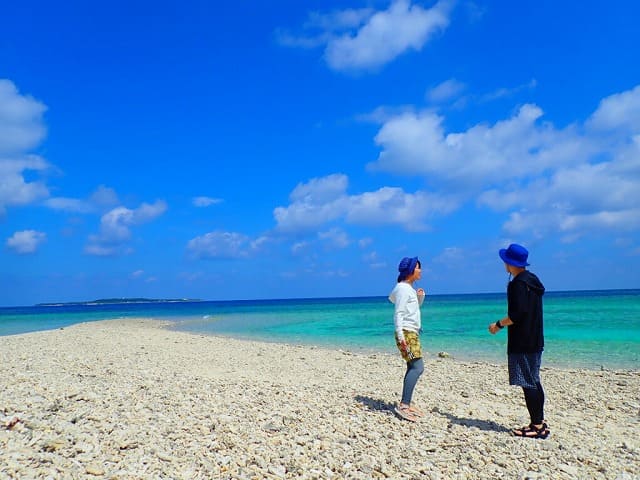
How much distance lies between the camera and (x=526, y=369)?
5.49 m

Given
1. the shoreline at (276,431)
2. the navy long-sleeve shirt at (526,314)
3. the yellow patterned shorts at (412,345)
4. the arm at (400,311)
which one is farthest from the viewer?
the yellow patterned shorts at (412,345)

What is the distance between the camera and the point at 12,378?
7.03 metres

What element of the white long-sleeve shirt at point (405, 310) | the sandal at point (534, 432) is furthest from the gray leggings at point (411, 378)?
the sandal at point (534, 432)

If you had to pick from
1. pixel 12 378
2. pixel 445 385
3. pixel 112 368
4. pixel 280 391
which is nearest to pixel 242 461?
pixel 280 391

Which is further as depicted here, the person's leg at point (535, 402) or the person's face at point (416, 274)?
the person's face at point (416, 274)

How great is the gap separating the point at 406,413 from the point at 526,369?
1.70 metres

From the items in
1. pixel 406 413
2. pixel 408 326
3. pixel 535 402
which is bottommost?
pixel 406 413

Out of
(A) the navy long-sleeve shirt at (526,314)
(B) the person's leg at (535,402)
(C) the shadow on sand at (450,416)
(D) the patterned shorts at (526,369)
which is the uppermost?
(A) the navy long-sleeve shirt at (526,314)

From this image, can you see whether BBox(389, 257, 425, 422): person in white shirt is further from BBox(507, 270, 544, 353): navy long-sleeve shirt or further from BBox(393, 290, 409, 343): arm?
BBox(507, 270, 544, 353): navy long-sleeve shirt

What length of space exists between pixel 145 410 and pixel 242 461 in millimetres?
1786

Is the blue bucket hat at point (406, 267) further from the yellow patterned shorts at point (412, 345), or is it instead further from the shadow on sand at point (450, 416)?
the shadow on sand at point (450, 416)

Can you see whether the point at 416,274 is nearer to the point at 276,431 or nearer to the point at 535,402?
the point at 535,402

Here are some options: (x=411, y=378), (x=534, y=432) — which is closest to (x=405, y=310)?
(x=411, y=378)

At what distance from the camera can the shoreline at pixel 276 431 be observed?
4309 millimetres
